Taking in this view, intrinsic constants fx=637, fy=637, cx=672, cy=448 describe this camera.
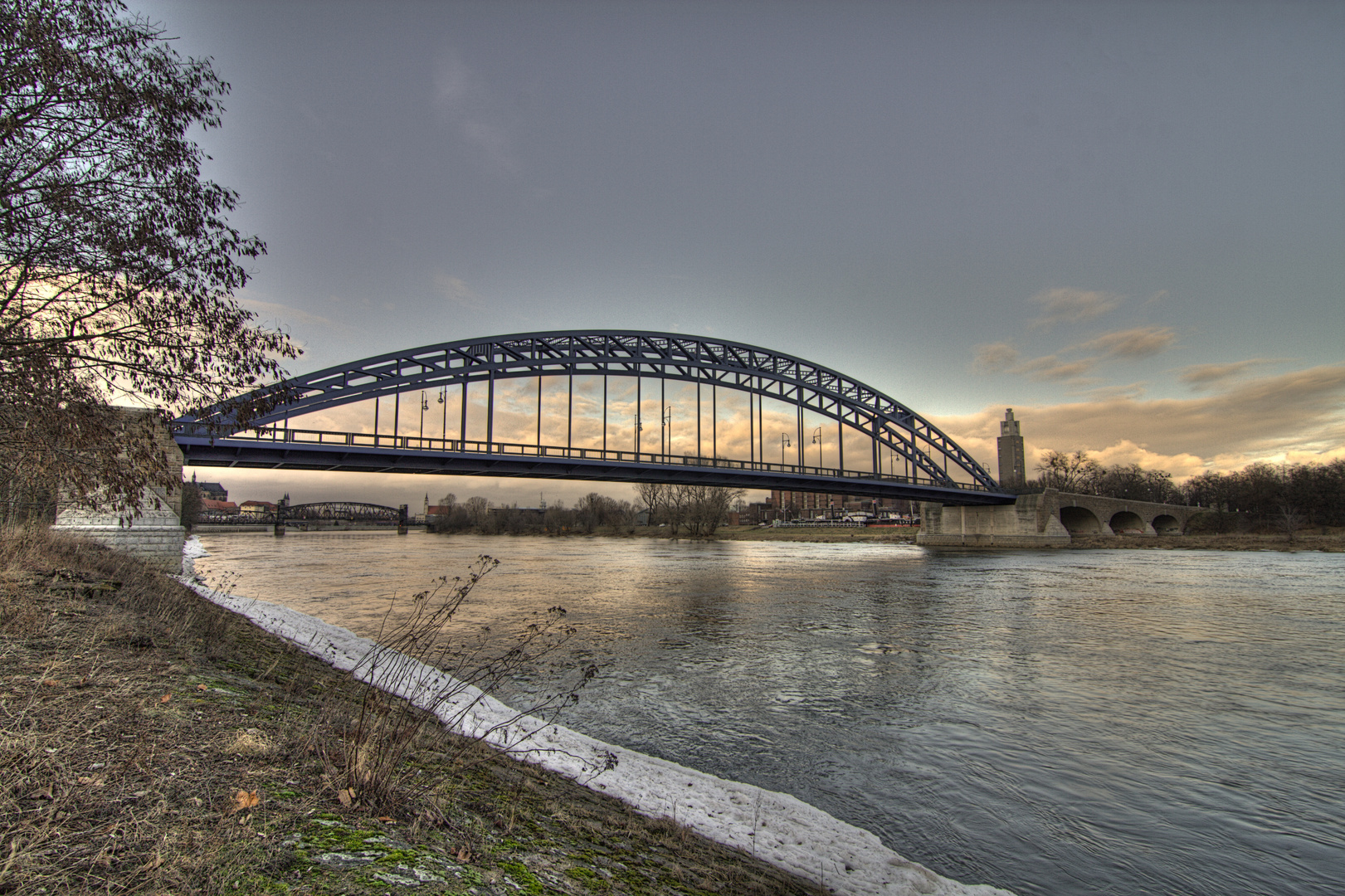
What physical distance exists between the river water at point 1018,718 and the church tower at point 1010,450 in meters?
97.2

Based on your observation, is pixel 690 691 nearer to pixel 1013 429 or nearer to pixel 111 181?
pixel 111 181

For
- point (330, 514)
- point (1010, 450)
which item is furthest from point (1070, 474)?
point (330, 514)

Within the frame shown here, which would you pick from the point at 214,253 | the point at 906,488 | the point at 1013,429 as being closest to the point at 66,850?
the point at 214,253

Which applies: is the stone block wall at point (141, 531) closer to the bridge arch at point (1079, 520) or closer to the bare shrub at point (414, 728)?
the bare shrub at point (414, 728)

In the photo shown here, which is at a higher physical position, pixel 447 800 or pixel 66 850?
pixel 66 850

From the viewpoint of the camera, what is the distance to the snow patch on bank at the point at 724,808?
4078mm

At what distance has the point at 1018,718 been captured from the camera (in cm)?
765

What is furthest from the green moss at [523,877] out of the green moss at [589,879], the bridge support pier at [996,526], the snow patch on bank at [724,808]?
the bridge support pier at [996,526]

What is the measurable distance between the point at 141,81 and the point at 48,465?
12.9 ft

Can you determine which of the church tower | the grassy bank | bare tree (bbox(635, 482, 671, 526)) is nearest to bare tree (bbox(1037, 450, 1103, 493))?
the church tower

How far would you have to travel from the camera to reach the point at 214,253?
6949 millimetres

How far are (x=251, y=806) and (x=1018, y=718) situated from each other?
789 cm

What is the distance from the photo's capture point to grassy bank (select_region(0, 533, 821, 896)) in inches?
93.3

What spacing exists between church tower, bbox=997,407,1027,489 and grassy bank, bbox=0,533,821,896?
115 m
